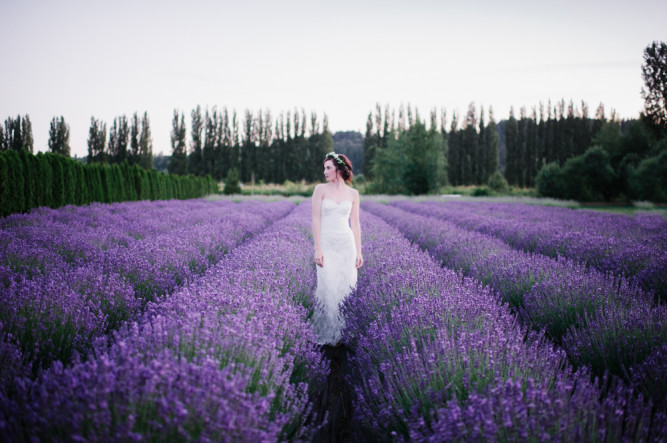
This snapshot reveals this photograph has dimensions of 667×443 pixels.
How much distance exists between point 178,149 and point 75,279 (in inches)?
2006

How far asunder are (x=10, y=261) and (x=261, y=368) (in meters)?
3.10

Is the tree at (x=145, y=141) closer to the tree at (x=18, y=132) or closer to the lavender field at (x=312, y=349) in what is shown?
the tree at (x=18, y=132)

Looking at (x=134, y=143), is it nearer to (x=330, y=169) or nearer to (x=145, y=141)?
(x=145, y=141)

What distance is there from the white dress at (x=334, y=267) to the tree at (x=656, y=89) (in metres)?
26.9

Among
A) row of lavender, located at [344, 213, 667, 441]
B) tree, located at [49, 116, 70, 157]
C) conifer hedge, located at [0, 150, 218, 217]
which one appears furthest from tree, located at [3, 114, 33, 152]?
row of lavender, located at [344, 213, 667, 441]

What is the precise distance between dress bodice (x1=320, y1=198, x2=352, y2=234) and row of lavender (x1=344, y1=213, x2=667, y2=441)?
2.04ft

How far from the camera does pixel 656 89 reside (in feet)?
72.1

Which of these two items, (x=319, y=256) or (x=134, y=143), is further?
(x=134, y=143)

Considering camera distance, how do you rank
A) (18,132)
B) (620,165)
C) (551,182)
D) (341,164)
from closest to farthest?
(341,164) → (620,165) → (551,182) → (18,132)

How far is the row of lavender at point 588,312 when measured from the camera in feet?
6.61

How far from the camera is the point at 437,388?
1611 mm

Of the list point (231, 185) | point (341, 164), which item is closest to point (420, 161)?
point (231, 185)

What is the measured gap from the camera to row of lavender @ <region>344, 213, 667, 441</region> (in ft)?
3.94

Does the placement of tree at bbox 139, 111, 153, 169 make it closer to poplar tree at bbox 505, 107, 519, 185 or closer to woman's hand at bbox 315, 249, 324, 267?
poplar tree at bbox 505, 107, 519, 185
